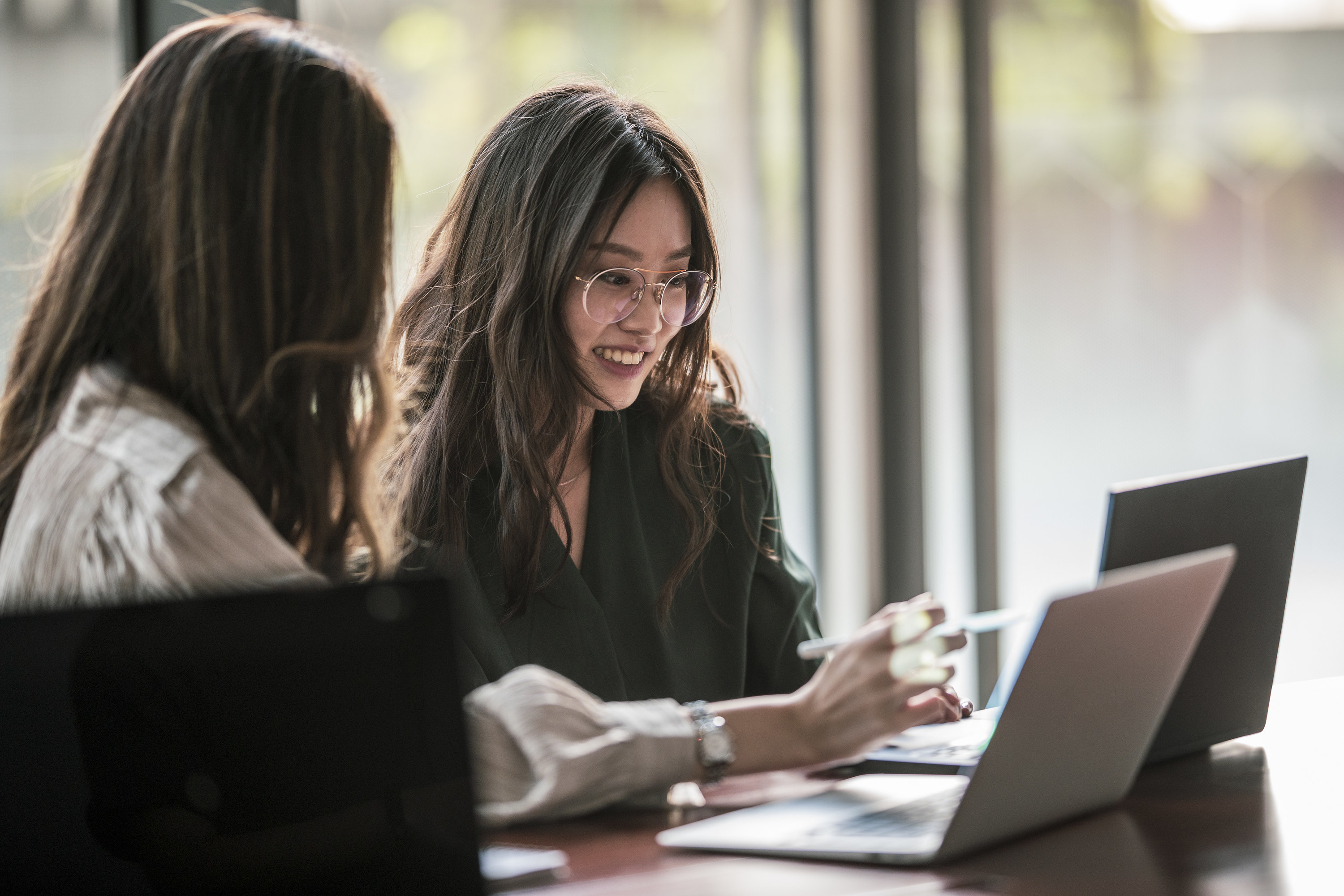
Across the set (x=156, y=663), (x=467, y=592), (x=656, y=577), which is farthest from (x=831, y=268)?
(x=156, y=663)

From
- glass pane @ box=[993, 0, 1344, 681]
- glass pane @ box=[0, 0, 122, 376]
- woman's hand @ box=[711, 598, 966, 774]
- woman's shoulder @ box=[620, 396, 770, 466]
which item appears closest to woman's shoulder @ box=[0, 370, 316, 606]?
woman's hand @ box=[711, 598, 966, 774]

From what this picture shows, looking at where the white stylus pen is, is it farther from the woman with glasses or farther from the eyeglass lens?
the eyeglass lens

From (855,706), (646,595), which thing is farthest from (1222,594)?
(646,595)

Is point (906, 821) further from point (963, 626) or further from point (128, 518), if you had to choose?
point (128, 518)

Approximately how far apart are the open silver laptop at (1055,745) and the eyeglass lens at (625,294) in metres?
0.78

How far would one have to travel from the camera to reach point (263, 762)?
2.58ft

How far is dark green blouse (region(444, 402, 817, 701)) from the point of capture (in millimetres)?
1683

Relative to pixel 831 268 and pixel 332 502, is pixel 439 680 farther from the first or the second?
pixel 831 268

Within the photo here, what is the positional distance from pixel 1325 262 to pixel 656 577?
194 cm

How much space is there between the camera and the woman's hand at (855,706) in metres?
1.20

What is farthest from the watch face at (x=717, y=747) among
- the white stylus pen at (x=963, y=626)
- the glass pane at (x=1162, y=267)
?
the glass pane at (x=1162, y=267)

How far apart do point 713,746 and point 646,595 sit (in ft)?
1.97

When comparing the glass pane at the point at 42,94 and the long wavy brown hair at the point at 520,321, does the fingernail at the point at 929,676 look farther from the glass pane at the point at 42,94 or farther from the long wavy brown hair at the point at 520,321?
the glass pane at the point at 42,94

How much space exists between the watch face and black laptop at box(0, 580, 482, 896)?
0.42 meters
